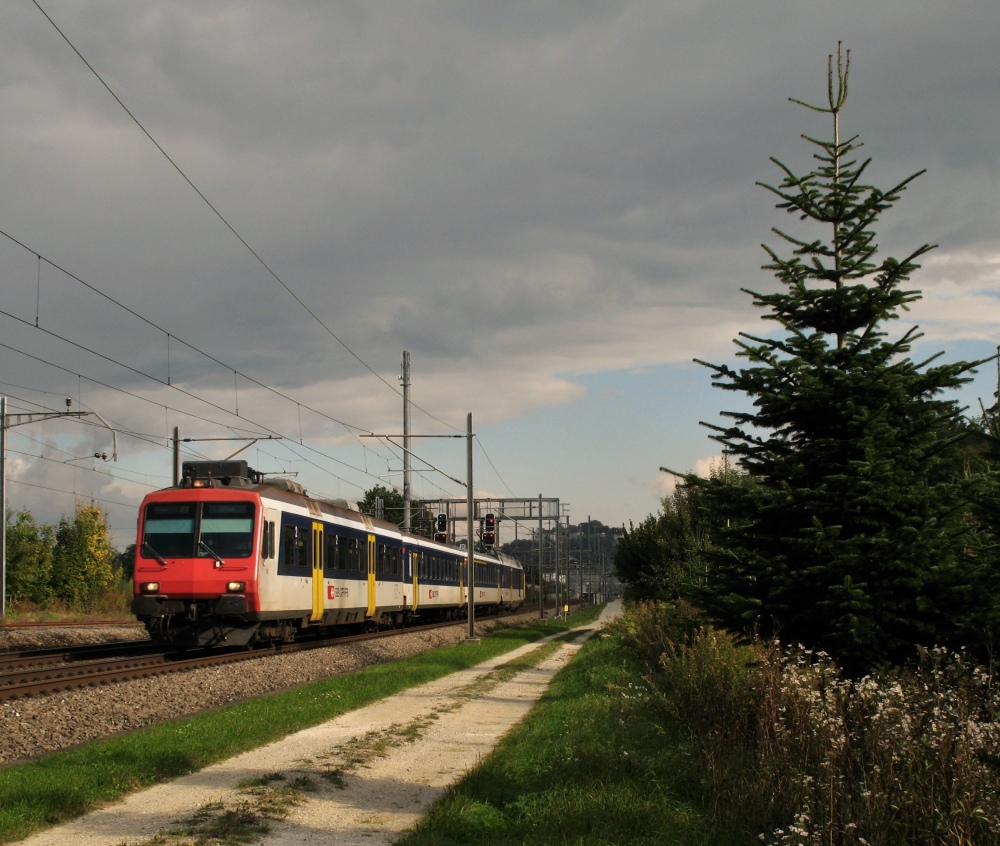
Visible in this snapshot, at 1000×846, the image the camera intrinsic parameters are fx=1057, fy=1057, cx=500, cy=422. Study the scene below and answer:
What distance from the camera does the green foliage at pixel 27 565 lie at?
50.7 meters

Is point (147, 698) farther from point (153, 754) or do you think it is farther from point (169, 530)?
point (169, 530)

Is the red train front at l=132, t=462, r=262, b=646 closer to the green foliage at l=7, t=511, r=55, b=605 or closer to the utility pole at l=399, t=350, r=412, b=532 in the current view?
the utility pole at l=399, t=350, r=412, b=532

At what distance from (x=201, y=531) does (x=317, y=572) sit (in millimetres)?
4476

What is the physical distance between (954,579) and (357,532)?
67.2 ft

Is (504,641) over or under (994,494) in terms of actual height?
under

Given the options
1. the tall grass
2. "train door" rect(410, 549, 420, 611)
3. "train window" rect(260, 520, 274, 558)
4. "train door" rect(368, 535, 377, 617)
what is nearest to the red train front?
"train window" rect(260, 520, 274, 558)

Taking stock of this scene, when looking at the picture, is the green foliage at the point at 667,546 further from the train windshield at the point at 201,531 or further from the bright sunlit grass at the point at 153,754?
the bright sunlit grass at the point at 153,754

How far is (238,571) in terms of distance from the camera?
804 inches

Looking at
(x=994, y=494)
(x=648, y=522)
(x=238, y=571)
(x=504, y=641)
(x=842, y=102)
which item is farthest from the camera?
(x=648, y=522)

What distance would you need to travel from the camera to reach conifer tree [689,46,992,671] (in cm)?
1047

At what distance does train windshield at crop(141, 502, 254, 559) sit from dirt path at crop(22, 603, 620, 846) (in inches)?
311

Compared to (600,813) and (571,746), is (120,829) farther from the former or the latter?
(571,746)

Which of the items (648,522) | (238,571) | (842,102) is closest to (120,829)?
(842,102)

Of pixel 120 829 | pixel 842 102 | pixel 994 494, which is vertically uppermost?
pixel 842 102
